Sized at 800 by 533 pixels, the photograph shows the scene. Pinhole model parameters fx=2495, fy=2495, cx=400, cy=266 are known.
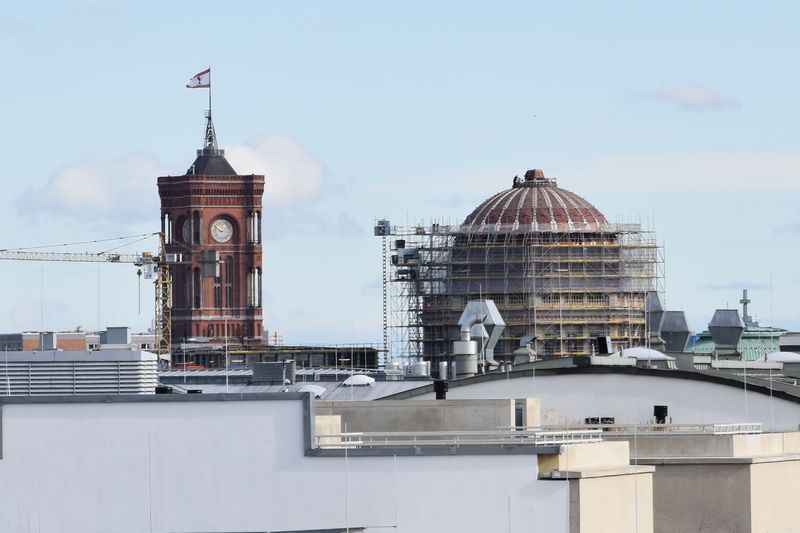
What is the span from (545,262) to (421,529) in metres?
161

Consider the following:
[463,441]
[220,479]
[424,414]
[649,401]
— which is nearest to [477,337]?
[649,401]

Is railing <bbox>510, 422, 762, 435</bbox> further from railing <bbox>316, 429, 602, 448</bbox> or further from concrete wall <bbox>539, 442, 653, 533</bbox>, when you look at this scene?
railing <bbox>316, 429, 602, 448</bbox>

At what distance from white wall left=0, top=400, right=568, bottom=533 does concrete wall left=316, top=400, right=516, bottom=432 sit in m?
5.41

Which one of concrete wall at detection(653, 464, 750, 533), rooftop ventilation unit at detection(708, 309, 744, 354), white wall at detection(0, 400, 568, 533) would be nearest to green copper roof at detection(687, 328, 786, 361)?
rooftop ventilation unit at detection(708, 309, 744, 354)

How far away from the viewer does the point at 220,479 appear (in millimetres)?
38688

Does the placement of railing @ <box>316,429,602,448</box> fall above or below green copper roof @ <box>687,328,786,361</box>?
below

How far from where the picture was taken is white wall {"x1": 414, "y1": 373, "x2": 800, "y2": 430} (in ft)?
189

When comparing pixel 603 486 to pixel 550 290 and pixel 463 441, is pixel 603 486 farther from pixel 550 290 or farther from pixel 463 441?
pixel 550 290

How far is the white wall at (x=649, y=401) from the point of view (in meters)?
57.7

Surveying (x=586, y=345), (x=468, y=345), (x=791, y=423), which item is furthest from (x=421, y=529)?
(x=586, y=345)

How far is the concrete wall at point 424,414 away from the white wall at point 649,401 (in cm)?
1162

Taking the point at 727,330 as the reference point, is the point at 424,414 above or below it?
below

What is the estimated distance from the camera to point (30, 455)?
38.9 m

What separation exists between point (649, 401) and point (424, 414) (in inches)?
546
